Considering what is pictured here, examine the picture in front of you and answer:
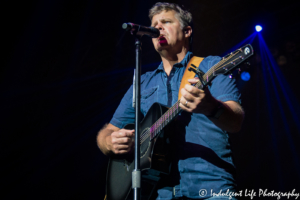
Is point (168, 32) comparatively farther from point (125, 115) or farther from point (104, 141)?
point (104, 141)

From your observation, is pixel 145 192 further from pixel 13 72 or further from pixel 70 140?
pixel 13 72

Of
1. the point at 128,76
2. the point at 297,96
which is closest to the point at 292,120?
the point at 297,96

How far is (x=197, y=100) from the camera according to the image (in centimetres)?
147

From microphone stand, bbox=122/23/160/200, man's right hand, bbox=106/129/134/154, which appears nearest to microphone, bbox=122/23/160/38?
microphone stand, bbox=122/23/160/200

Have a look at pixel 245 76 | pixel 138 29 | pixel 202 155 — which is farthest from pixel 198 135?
pixel 245 76

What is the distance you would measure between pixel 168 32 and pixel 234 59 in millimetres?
1301

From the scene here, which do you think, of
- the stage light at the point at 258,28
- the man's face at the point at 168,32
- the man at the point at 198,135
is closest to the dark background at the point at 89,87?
the stage light at the point at 258,28

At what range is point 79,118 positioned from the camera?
5633 millimetres

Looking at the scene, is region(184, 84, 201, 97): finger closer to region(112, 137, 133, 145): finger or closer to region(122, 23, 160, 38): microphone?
region(122, 23, 160, 38): microphone

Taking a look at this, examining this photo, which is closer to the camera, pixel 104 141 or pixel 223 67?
pixel 223 67

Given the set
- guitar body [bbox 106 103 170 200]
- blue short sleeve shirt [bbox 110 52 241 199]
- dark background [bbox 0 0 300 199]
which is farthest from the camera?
dark background [bbox 0 0 300 199]

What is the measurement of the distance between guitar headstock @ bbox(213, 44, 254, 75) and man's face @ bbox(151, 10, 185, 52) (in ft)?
3.70

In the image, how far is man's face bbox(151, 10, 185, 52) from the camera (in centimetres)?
265

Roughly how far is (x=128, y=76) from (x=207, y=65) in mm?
4164
